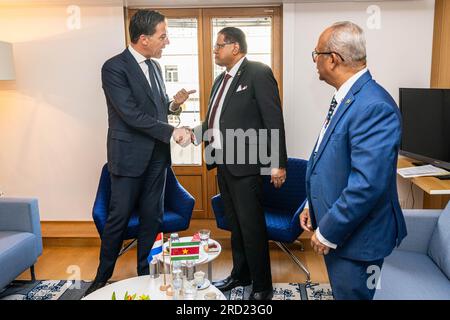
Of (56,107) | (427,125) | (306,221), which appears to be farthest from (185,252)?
(56,107)

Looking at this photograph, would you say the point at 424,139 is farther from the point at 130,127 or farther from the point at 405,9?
the point at 130,127

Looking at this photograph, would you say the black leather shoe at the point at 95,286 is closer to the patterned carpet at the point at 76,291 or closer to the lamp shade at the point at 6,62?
the patterned carpet at the point at 76,291

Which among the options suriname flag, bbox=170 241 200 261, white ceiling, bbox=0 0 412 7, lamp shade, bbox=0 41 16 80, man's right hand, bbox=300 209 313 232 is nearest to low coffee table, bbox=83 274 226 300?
suriname flag, bbox=170 241 200 261

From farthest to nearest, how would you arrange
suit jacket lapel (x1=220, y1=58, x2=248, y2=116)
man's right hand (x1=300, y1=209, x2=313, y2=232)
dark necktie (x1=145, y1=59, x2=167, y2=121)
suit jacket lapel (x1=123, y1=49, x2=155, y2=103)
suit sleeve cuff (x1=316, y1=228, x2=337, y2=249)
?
dark necktie (x1=145, y1=59, x2=167, y2=121) < suit jacket lapel (x1=123, y1=49, x2=155, y2=103) < suit jacket lapel (x1=220, y1=58, x2=248, y2=116) < man's right hand (x1=300, y1=209, x2=313, y2=232) < suit sleeve cuff (x1=316, y1=228, x2=337, y2=249)

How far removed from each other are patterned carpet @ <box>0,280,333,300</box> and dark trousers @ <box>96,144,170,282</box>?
0.88 ft

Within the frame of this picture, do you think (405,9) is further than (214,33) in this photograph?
No

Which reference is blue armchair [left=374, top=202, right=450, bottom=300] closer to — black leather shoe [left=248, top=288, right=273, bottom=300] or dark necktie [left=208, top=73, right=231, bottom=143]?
black leather shoe [left=248, top=288, right=273, bottom=300]

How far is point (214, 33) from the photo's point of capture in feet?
12.0

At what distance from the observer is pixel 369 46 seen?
3.41 metres

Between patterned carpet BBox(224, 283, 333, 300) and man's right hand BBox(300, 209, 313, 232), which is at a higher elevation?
man's right hand BBox(300, 209, 313, 232)

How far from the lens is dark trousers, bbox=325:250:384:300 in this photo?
170cm
